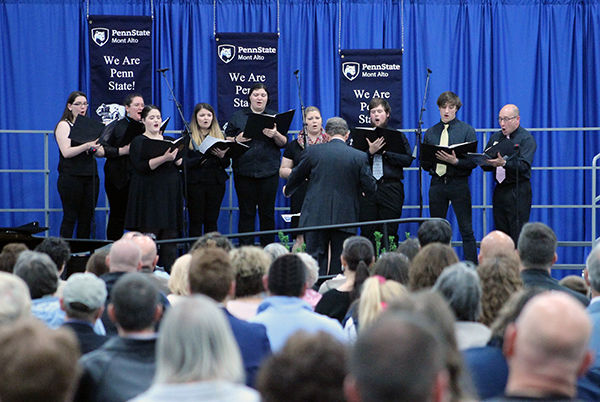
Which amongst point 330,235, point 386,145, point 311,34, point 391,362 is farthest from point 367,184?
point 391,362

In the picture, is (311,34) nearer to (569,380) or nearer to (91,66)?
(91,66)

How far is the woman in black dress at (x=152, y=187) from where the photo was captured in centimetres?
840

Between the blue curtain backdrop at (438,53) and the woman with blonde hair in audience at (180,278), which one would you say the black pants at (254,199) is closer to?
the blue curtain backdrop at (438,53)

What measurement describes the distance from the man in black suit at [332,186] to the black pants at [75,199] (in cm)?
248

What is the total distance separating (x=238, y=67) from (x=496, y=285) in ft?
24.7

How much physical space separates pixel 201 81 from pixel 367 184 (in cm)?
410

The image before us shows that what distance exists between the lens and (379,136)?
8.59 metres

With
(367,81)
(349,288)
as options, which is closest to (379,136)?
(367,81)

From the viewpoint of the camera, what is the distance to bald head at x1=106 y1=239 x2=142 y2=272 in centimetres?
454

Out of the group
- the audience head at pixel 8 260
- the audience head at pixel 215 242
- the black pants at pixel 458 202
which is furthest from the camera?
the black pants at pixel 458 202

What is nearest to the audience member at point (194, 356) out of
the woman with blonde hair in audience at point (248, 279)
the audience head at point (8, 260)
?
the woman with blonde hair in audience at point (248, 279)

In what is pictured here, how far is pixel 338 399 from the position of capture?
2.06 metres

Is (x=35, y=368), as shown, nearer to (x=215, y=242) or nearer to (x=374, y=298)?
(x=374, y=298)

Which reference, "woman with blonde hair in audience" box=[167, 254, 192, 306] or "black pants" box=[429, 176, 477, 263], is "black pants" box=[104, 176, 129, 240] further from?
"woman with blonde hair in audience" box=[167, 254, 192, 306]
